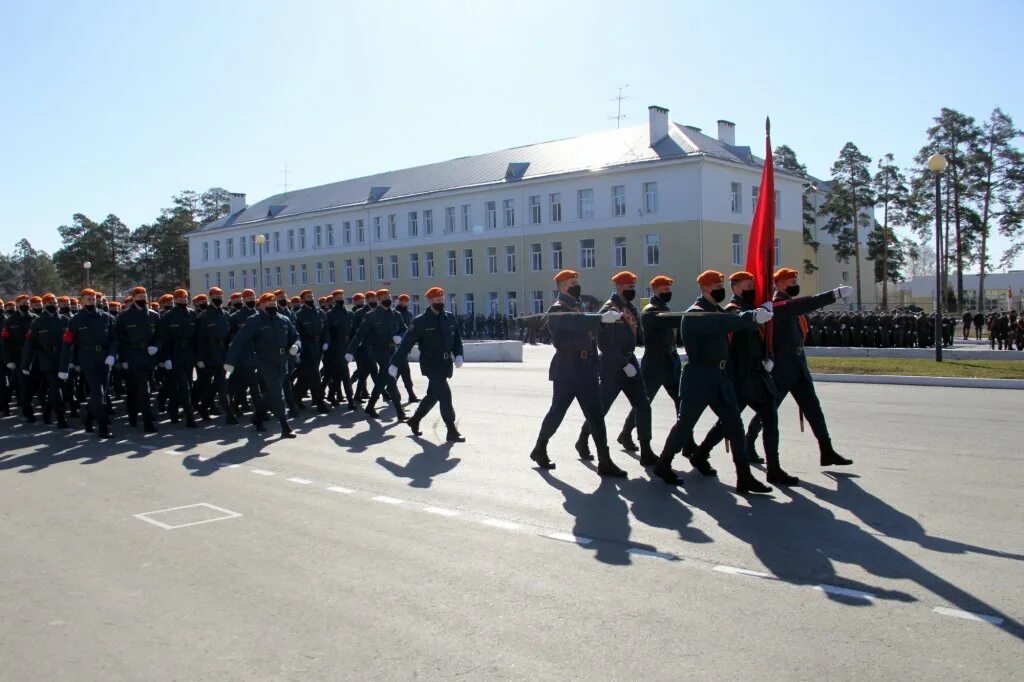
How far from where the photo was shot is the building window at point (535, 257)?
54.9m

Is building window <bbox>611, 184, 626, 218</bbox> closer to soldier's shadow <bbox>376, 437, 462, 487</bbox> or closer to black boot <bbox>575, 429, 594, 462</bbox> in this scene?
soldier's shadow <bbox>376, 437, 462, 487</bbox>

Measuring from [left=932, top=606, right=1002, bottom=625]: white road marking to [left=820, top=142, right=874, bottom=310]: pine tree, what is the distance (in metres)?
57.5

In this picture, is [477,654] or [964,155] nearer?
[477,654]

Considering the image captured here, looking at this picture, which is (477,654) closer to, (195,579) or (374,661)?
(374,661)

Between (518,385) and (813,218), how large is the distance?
51253 mm

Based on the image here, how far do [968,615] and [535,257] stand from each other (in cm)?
5096

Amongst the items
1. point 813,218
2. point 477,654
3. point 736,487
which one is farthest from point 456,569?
point 813,218

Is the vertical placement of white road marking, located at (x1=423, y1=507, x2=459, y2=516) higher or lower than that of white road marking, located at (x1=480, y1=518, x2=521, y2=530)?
higher

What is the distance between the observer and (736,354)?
837 cm

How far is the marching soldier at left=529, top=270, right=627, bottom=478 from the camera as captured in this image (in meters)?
8.78

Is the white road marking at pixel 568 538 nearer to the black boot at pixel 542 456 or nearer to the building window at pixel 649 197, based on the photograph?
the black boot at pixel 542 456

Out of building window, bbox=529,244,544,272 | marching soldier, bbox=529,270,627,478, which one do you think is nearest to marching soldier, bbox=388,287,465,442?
marching soldier, bbox=529,270,627,478

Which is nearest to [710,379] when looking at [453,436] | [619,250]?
[453,436]

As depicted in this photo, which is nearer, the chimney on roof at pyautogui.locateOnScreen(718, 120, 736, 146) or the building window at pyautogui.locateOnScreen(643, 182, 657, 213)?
the building window at pyautogui.locateOnScreen(643, 182, 657, 213)
